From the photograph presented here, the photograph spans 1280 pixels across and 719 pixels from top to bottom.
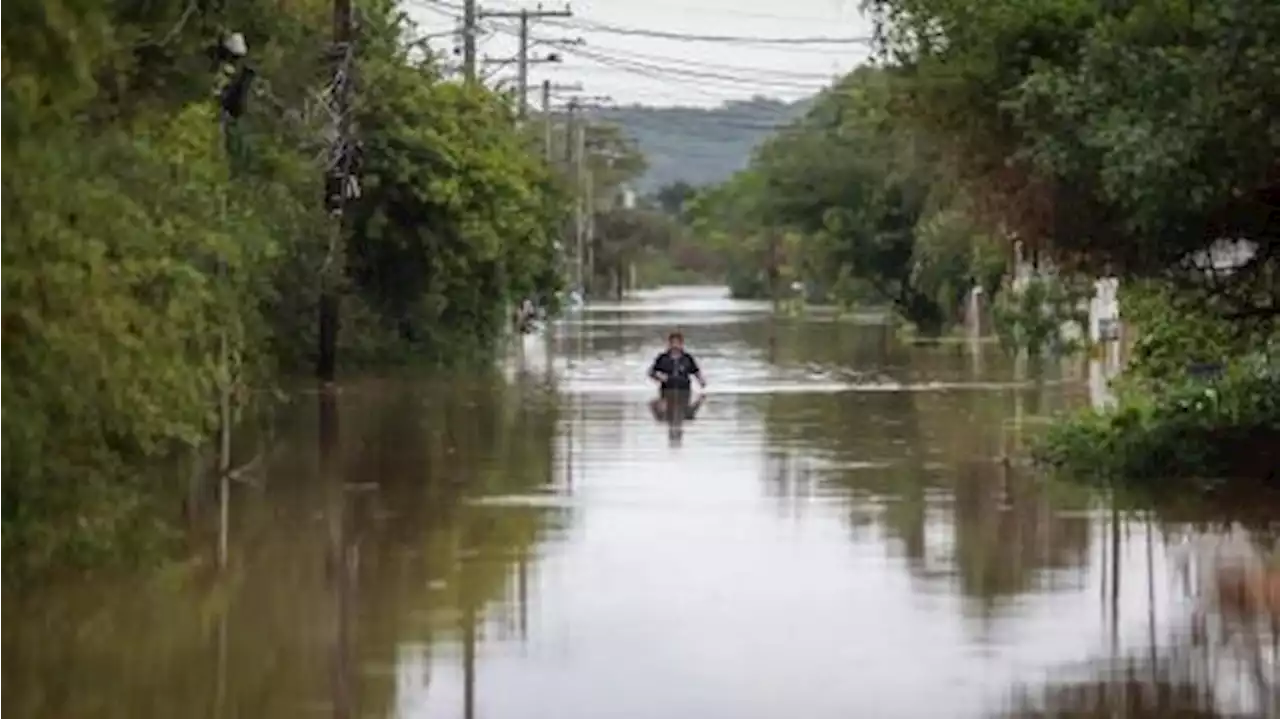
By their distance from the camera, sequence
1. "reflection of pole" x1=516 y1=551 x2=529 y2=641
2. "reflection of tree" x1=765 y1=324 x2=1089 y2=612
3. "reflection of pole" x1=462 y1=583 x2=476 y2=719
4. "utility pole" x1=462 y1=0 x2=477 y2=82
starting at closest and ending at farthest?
1. "reflection of pole" x1=462 y1=583 x2=476 y2=719
2. "reflection of pole" x1=516 y1=551 x2=529 y2=641
3. "reflection of tree" x1=765 y1=324 x2=1089 y2=612
4. "utility pole" x1=462 y1=0 x2=477 y2=82

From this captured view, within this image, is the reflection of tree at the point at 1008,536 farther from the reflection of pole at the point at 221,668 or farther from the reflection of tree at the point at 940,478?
the reflection of pole at the point at 221,668

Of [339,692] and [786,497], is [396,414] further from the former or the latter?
[339,692]

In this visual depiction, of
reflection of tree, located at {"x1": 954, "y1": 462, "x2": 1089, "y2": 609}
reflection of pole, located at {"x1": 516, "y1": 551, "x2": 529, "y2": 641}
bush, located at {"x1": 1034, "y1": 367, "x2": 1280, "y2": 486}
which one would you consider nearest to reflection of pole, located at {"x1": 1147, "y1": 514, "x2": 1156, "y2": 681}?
reflection of tree, located at {"x1": 954, "y1": 462, "x2": 1089, "y2": 609}

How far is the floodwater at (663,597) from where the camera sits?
1307 cm

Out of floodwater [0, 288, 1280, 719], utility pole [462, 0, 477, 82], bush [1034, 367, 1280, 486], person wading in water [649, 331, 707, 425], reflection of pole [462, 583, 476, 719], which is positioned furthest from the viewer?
utility pole [462, 0, 477, 82]

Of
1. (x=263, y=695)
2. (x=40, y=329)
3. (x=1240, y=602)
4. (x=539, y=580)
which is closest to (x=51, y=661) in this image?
(x=263, y=695)

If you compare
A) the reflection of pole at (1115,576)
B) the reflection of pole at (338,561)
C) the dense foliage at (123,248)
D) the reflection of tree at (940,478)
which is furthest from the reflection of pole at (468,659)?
the reflection of pole at (1115,576)

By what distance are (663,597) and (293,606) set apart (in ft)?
8.00

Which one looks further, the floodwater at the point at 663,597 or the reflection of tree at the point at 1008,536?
the reflection of tree at the point at 1008,536

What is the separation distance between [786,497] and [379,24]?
23.9m

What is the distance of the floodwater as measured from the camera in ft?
42.9

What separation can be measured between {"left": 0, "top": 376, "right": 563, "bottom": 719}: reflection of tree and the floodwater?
0.04 m

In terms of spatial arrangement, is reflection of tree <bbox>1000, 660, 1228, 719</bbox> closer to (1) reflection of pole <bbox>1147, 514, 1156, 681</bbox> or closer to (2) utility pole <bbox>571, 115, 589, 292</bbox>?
(1) reflection of pole <bbox>1147, 514, 1156, 681</bbox>

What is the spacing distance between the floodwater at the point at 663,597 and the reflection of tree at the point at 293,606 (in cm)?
4
